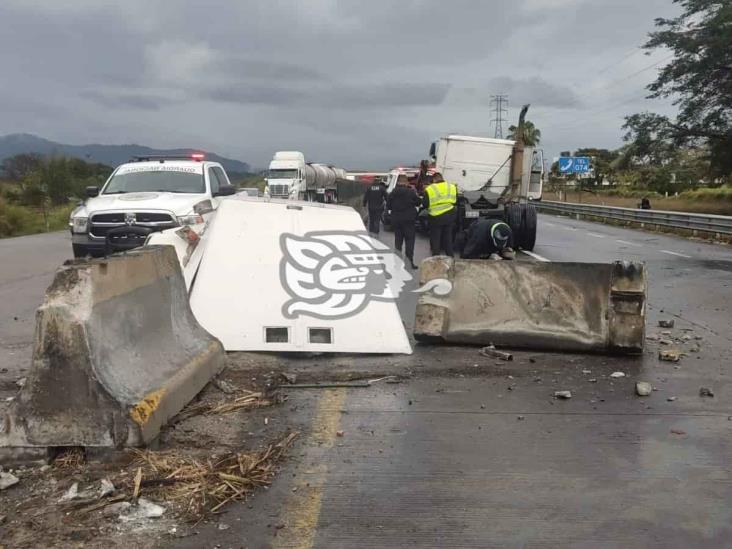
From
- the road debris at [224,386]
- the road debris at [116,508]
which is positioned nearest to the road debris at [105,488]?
the road debris at [116,508]

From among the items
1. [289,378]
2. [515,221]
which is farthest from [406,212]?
[289,378]

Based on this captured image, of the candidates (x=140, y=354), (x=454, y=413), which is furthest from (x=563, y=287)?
(x=140, y=354)

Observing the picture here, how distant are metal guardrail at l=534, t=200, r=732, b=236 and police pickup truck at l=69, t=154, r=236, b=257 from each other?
17109 millimetres

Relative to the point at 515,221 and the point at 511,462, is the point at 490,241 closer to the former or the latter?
the point at 511,462

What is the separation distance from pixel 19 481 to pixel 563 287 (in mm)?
5346

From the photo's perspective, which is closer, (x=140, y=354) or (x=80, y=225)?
(x=140, y=354)

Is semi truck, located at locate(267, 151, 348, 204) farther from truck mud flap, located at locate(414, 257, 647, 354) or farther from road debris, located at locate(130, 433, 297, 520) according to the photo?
road debris, located at locate(130, 433, 297, 520)

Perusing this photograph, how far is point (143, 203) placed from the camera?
12422mm

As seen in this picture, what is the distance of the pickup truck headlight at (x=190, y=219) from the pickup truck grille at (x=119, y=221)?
107 mm

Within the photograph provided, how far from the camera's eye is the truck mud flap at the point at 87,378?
4312 mm

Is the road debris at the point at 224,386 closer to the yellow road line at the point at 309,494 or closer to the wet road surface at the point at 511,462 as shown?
the wet road surface at the point at 511,462

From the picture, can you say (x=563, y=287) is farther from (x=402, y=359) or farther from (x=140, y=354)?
(x=140, y=354)

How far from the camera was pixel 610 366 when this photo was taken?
22.4 feet

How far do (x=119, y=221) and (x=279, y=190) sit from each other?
26.0 metres
